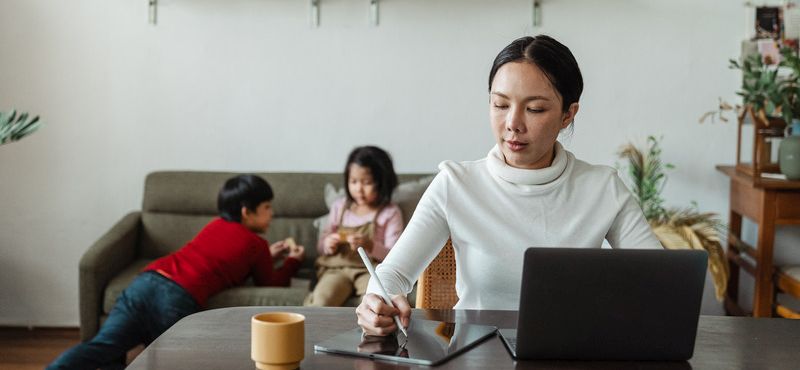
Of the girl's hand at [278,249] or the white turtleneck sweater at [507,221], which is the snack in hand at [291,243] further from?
the white turtleneck sweater at [507,221]

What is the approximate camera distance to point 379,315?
1475 millimetres

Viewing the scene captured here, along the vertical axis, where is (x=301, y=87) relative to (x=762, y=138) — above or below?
above

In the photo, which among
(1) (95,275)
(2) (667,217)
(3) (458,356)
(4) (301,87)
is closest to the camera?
(3) (458,356)

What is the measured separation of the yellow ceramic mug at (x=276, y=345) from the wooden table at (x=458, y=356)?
0.12 feet

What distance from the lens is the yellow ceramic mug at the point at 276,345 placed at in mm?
1286

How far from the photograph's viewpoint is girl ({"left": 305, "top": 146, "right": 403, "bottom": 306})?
133 inches

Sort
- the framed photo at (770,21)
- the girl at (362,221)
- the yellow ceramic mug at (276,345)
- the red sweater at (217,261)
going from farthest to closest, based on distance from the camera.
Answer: the framed photo at (770,21) < the girl at (362,221) < the red sweater at (217,261) < the yellow ceramic mug at (276,345)

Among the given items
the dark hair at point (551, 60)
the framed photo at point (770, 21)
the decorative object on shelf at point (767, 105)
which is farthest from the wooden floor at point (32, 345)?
the framed photo at point (770, 21)

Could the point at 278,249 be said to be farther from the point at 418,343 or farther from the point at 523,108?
the point at 418,343

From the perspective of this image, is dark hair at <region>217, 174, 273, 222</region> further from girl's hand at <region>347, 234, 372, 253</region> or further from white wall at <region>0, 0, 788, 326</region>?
white wall at <region>0, 0, 788, 326</region>

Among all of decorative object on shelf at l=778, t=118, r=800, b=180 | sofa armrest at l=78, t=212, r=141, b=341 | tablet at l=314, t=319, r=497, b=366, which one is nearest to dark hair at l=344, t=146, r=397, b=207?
sofa armrest at l=78, t=212, r=141, b=341

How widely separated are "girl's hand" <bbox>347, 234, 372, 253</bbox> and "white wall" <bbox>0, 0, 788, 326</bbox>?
2.20ft

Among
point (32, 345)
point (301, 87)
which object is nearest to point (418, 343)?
point (301, 87)

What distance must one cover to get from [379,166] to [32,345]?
5.19 ft
